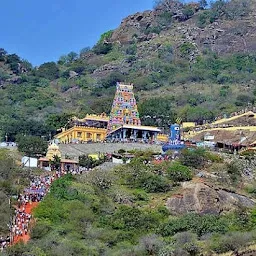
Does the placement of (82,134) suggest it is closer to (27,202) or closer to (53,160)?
(53,160)

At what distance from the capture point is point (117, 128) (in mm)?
61875

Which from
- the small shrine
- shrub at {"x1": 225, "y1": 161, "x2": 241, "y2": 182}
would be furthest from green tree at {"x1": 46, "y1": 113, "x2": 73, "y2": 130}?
shrub at {"x1": 225, "y1": 161, "x2": 241, "y2": 182}

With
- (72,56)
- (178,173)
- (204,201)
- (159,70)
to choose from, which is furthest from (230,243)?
(72,56)

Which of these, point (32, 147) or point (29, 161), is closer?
point (29, 161)

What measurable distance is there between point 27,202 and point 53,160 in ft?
27.8

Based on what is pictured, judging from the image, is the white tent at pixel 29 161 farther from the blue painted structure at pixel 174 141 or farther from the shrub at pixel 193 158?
the shrub at pixel 193 158

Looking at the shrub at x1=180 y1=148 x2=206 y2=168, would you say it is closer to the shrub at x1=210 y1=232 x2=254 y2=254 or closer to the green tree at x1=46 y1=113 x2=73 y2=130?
the shrub at x1=210 y1=232 x2=254 y2=254

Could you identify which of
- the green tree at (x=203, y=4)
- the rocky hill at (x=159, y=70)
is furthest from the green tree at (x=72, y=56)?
the green tree at (x=203, y=4)

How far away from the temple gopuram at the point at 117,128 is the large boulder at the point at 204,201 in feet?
47.2

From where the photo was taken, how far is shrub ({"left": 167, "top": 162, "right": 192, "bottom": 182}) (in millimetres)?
46906

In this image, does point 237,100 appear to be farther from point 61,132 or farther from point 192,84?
point 61,132

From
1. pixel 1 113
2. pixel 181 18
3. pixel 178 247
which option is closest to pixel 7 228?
pixel 178 247

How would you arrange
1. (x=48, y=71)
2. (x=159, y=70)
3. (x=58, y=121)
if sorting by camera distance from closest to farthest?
(x=58, y=121) → (x=159, y=70) → (x=48, y=71)

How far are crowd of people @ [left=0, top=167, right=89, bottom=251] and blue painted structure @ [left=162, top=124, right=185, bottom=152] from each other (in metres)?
6.39
